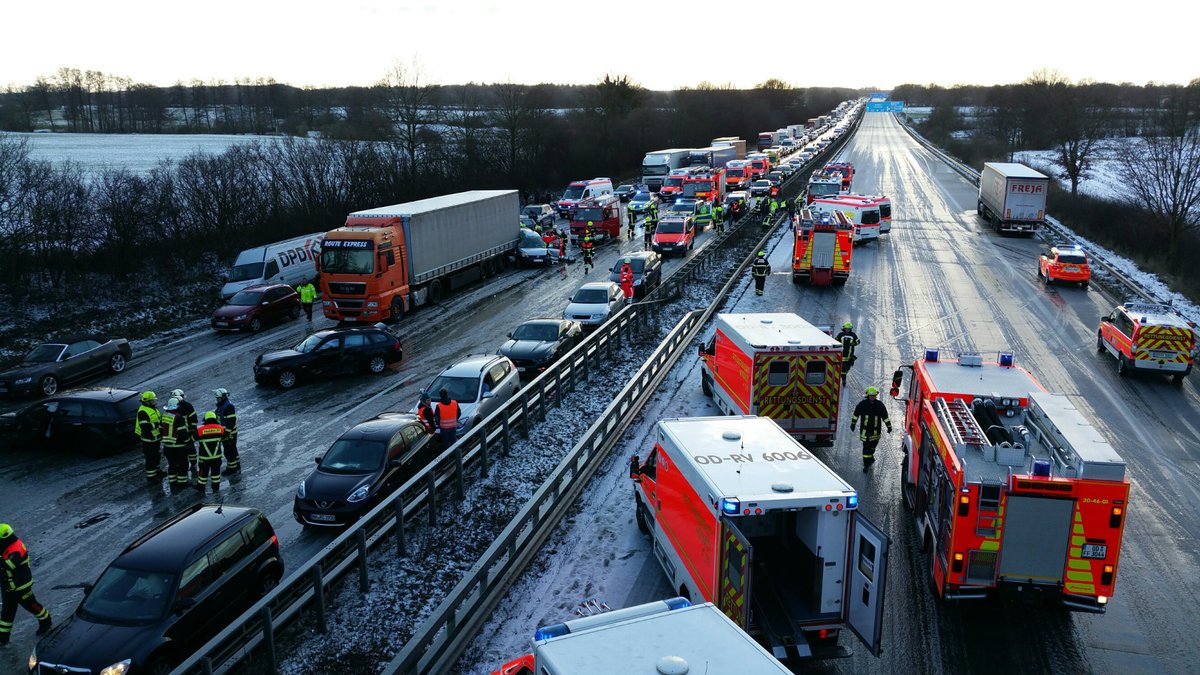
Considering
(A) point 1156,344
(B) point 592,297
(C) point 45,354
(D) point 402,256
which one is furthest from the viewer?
(D) point 402,256

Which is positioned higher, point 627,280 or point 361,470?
point 627,280

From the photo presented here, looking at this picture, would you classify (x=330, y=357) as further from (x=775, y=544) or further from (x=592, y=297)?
(x=775, y=544)

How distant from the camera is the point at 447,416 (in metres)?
15.6

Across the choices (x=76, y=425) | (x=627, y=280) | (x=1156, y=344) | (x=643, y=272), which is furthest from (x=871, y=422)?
(x=643, y=272)

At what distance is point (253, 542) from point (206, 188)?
101ft

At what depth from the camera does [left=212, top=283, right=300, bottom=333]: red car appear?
2719cm

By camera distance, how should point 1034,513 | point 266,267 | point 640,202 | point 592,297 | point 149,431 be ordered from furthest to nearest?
point 640,202
point 266,267
point 592,297
point 149,431
point 1034,513

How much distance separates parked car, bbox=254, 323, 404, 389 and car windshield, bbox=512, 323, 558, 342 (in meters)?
3.52

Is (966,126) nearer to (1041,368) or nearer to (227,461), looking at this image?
(1041,368)

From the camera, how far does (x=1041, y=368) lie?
22.3 meters

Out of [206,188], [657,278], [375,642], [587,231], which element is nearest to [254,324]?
[206,188]

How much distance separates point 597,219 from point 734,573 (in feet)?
121

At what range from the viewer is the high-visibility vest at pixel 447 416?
51.1 ft

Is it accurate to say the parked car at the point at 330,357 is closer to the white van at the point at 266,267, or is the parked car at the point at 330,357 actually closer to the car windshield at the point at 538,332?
the car windshield at the point at 538,332
